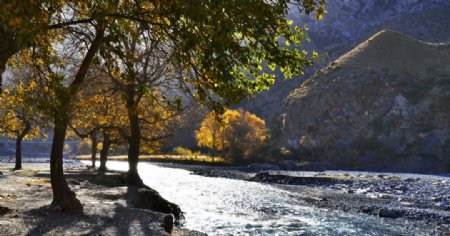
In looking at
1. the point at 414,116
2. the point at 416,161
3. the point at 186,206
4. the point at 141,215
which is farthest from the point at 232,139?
the point at 141,215

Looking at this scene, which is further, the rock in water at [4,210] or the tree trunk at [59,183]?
the tree trunk at [59,183]

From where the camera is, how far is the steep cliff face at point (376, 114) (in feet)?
395

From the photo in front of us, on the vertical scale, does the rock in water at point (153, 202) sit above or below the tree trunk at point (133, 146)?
below

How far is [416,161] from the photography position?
372ft

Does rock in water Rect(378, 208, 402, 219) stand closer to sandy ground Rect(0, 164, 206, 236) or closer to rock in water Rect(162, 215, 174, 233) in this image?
sandy ground Rect(0, 164, 206, 236)

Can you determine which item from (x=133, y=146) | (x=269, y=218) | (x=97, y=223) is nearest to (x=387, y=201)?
(x=269, y=218)

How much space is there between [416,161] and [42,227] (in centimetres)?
11466

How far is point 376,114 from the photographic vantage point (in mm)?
135750

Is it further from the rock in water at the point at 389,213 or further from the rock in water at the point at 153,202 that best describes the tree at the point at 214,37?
the rock in water at the point at 389,213

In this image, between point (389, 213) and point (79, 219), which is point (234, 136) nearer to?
point (389, 213)

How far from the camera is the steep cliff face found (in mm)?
120375

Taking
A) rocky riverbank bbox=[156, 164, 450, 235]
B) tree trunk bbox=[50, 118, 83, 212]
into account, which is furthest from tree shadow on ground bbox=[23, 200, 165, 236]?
rocky riverbank bbox=[156, 164, 450, 235]

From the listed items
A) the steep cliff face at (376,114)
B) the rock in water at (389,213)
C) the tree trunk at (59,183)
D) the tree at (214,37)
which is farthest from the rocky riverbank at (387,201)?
the steep cliff face at (376,114)

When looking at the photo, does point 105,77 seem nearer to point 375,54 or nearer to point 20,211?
point 20,211
